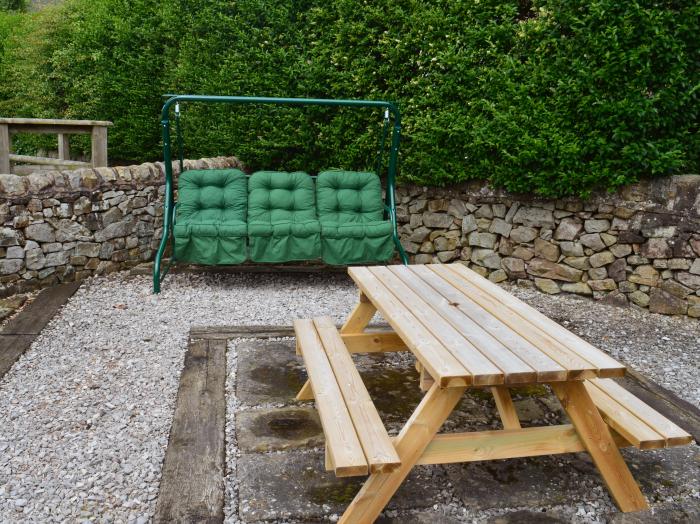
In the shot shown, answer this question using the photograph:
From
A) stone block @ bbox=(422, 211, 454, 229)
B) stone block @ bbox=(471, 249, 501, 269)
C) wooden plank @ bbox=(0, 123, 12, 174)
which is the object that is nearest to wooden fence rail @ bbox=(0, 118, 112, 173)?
wooden plank @ bbox=(0, 123, 12, 174)

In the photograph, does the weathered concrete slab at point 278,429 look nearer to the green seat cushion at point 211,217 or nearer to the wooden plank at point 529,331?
the wooden plank at point 529,331

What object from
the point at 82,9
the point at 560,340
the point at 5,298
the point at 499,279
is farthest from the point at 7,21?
the point at 560,340

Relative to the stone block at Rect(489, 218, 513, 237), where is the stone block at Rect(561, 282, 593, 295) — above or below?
below

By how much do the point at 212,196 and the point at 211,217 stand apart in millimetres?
210

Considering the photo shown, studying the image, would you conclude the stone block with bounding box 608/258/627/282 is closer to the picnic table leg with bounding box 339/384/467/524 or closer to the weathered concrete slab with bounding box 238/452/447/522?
the weathered concrete slab with bounding box 238/452/447/522

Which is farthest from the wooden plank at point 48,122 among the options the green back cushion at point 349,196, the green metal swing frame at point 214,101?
the green back cushion at point 349,196

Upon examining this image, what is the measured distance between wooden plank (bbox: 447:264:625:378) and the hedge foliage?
233 centimetres

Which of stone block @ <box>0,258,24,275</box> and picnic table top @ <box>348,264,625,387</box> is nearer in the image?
picnic table top @ <box>348,264,625,387</box>

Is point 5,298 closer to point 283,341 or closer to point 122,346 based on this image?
point 122,346

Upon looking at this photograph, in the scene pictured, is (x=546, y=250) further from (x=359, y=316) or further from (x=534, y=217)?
(x=359, y=316)

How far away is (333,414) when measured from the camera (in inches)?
80.1

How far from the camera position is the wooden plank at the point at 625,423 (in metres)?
1.96

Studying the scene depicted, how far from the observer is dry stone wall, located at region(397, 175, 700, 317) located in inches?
181

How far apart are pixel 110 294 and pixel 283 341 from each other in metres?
1.69
